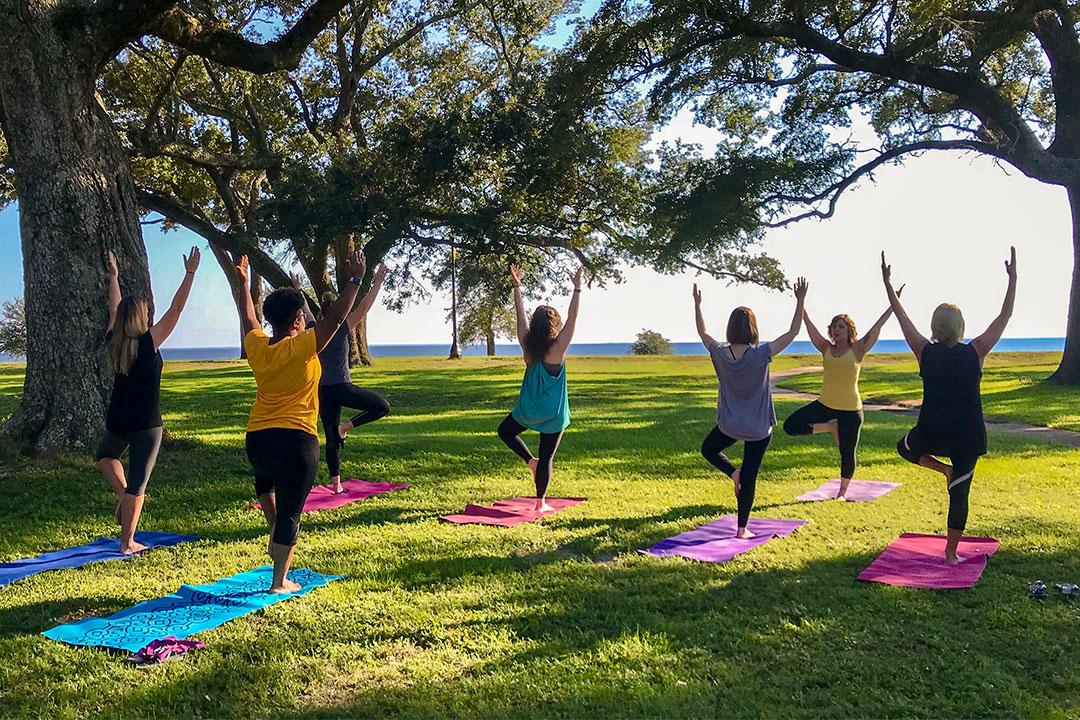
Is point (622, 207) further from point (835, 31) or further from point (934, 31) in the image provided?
point (934, 31)

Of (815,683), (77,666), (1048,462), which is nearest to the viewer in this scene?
(815,683)

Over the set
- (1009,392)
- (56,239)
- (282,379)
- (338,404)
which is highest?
(56,239)

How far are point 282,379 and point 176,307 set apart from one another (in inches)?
63.4

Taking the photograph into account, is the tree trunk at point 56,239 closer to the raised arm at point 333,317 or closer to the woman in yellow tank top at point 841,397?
the raised arm at point 333,317

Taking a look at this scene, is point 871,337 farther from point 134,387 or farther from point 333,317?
point 134,387

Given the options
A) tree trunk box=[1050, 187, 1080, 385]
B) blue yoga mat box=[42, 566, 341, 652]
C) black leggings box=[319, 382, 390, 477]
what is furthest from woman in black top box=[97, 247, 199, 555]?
tree trunk box=[1050, 187, 1080, 385]

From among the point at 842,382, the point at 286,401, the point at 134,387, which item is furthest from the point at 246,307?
the point at 842,382

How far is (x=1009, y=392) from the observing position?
21.2m

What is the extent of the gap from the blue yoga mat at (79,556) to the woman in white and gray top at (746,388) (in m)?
4.71

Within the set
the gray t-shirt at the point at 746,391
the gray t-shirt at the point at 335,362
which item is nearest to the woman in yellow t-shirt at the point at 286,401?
the gray t-shirt at the point at 746,391

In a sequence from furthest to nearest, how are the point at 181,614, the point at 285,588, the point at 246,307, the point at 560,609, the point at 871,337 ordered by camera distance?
the point at 871,337, the point at 246,307, the point at 285,588, the point at 560,609, the point at 181,614

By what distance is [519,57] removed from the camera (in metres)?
25.0

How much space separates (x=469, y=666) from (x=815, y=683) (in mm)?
1714

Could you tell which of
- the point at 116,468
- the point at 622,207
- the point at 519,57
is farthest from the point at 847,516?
the point at 519,57
